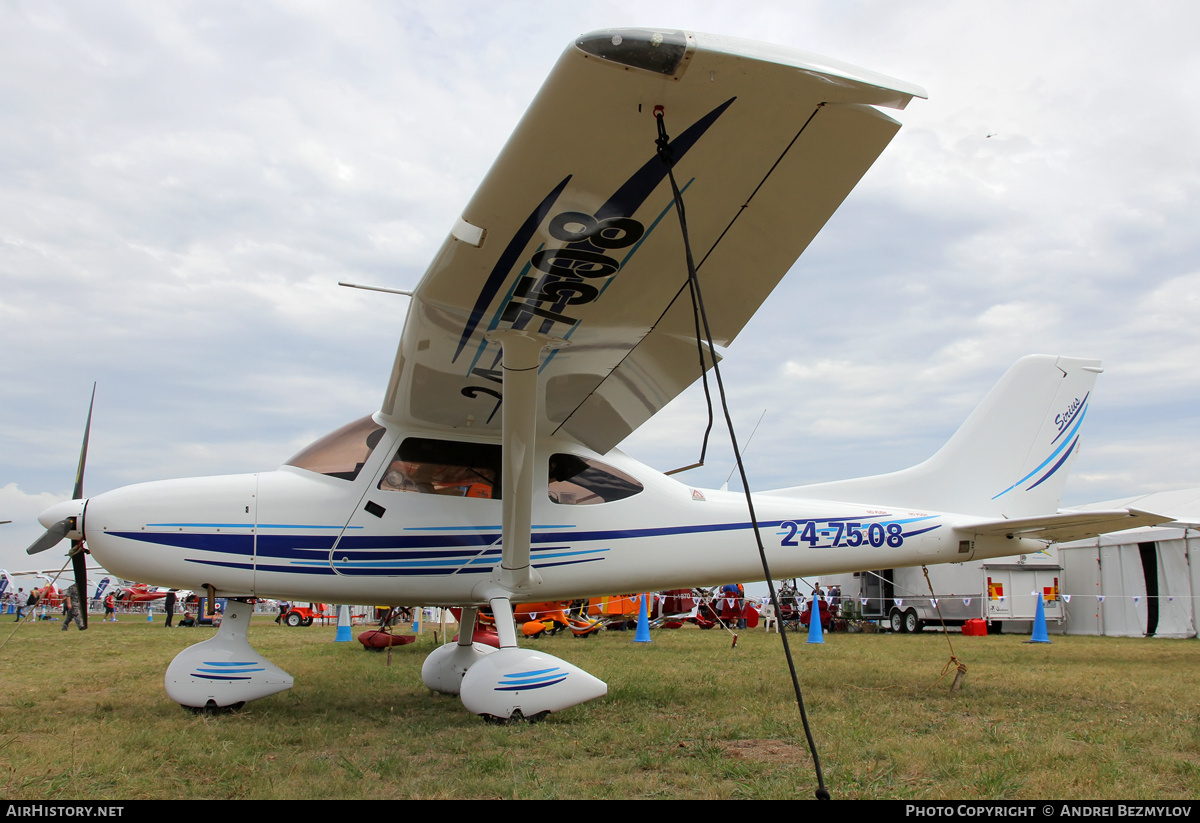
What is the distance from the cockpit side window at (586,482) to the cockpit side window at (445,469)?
19.2 inches

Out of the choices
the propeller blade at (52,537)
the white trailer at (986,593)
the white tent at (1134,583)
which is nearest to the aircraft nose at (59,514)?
the propeller blade at (52,537)

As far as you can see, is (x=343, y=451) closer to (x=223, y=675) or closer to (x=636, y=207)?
(x=223, y=675)

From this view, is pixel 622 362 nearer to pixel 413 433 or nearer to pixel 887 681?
pixel 413 433

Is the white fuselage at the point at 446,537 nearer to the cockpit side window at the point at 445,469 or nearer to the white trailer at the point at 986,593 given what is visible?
the cockpit side window at the point at 445,469

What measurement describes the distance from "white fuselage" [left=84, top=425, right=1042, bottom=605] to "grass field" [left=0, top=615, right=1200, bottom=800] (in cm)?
96

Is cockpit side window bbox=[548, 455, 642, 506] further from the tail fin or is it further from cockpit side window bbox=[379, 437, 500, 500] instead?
the tail fin

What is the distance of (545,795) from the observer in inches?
122

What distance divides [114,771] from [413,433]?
9.37ft

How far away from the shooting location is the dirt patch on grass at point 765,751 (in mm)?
3789

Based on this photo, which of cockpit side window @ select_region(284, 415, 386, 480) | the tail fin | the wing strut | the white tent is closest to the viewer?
the wing strut

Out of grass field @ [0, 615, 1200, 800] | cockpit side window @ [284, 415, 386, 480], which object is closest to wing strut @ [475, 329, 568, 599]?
grass field @ [0, 615, 1200, 800]

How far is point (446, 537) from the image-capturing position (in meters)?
5.74

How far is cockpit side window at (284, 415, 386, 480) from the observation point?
566 centimetres
